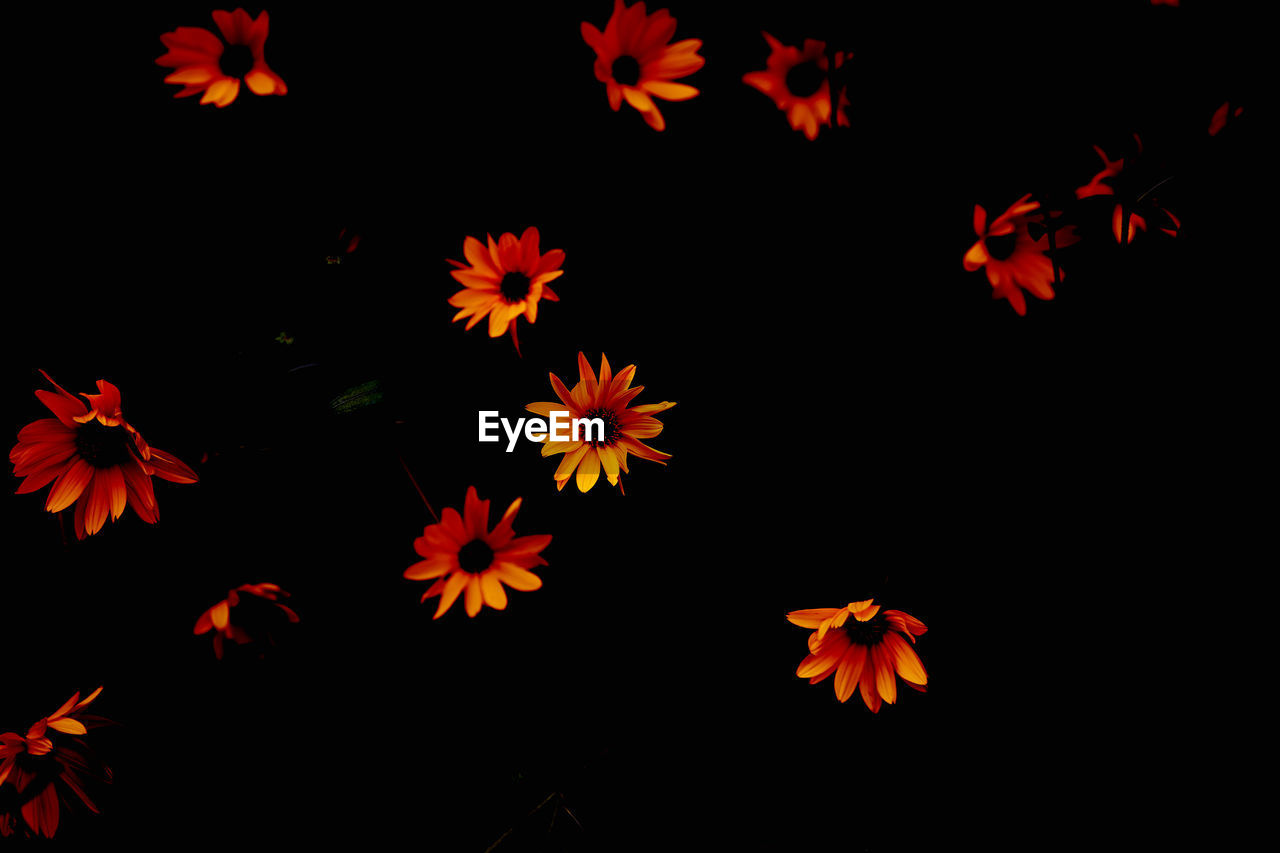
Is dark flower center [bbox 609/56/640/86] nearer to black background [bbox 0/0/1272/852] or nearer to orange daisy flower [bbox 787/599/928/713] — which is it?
black background [bbox 0/0/1272/852]

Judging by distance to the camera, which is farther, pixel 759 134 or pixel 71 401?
pixel 759 134

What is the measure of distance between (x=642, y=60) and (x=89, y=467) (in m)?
0.74

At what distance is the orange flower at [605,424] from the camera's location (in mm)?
686

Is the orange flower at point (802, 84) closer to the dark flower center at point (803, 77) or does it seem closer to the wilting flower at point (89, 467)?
the dark flower center at point (803, 77)

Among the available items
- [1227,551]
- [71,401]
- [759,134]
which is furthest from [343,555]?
[1227,551]

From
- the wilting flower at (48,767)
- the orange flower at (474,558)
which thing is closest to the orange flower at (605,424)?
the orange flower at (474,558)

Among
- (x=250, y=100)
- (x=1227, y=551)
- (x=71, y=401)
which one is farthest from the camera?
(x=1227, y=551)

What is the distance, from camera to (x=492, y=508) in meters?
0.78

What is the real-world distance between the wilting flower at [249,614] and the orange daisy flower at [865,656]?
1.91ft

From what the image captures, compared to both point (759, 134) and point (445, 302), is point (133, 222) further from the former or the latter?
point (759, 134)

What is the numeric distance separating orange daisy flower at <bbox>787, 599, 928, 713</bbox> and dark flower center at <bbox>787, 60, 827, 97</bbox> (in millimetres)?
587

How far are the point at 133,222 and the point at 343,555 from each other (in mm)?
483

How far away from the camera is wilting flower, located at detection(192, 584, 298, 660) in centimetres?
72

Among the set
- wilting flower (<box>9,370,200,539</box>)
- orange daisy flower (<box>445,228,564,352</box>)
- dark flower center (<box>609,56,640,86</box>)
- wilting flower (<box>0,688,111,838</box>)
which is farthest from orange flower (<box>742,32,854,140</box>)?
wilting flower (<box>0,688,111,838</box>)
